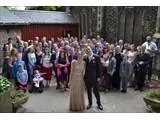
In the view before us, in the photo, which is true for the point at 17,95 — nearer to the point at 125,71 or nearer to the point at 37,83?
the point at 37,83

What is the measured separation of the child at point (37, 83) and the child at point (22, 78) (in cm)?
11

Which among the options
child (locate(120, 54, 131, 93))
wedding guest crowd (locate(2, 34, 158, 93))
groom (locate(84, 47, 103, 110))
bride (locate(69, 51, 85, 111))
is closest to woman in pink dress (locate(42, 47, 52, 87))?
wedding guest crowd (locate(2, 34, 158, 93))

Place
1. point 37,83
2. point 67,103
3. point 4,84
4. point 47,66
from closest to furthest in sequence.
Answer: point 4,84
point 67,103
point 37,83
point 47,66

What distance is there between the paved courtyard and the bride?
80 millimetres

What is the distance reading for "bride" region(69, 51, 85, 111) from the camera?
6784 mm

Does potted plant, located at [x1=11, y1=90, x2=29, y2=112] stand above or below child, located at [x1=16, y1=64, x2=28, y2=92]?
below

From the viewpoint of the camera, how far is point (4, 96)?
666 centimetres

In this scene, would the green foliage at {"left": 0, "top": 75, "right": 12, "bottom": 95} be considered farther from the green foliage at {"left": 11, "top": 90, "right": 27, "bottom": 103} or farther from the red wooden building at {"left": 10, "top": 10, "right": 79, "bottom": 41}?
the red wooden building at {"left": 10, "top": 10, "right": 79, "bottom": 41}

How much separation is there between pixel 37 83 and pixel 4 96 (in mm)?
491

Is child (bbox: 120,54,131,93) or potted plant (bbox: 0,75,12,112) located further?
child (bbox: 120,54,131,93)

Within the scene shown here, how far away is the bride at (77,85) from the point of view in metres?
6.78

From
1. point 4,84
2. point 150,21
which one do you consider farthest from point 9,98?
point 150,21

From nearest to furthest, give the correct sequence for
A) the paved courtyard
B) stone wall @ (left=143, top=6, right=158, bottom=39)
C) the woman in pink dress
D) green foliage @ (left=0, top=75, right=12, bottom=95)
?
green foliage @ (left=0, top=75, right=12, bottom=95), the paved courtyard, stone wall @ (left=143, top=6, right=158, bottom=39), the woman in pink dress

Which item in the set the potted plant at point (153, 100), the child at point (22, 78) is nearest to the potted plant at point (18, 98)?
the child at point (22, 78)
